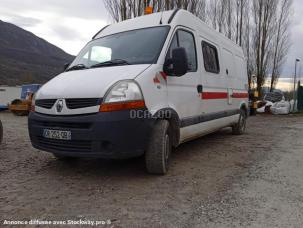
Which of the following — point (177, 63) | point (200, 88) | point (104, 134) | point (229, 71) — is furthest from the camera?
point (229, 71)

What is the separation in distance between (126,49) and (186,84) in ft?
3.38

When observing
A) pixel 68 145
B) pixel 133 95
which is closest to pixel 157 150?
pixel 133 95

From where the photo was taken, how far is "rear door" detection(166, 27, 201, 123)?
15.0 feet

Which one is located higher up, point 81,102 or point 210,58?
point 210,58

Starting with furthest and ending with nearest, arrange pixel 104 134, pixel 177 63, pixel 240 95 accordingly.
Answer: pixel 240 95 → pixel 177 63 → pixel 104 134

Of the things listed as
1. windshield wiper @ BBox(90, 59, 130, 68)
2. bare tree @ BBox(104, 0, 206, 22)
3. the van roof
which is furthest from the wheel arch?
bare tree @ BBox(104, 0, 206, 22)

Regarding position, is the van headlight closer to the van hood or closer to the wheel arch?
the van hood

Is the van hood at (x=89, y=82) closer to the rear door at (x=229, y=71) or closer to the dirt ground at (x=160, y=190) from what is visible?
the dirt ground at (x=160, y=190)

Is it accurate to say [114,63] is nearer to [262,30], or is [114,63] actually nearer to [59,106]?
[59,106]

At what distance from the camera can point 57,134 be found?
396 centimetres

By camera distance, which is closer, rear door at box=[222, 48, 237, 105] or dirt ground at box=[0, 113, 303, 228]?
dirt ground at box=[0, 113, 303, 228]

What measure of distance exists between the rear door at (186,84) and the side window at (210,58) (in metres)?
0.44

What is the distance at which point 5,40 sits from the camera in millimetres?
82125

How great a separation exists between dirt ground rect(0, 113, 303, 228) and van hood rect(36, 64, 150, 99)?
109 cm
